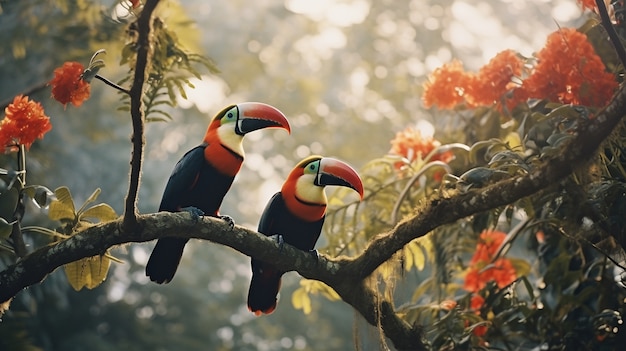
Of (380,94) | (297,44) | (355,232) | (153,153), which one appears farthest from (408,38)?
(355,232)

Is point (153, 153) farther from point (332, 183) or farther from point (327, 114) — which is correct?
point (332, 183)

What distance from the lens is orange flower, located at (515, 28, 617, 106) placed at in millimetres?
3328

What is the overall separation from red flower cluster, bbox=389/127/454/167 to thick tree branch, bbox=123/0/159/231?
2.04 meters

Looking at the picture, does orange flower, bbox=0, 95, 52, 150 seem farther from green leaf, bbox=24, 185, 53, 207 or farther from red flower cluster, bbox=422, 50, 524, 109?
red flower cluster, bbox=422, 50, 524, 109

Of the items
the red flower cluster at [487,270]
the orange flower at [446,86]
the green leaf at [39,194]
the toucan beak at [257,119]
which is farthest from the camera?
the red flower cluster at [487,270]

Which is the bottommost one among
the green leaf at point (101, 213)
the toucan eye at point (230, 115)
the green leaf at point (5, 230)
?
the green leaf at point (5, 230)

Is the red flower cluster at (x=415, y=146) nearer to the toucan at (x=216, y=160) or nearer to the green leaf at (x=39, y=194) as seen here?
the toucan at (x=216, y=160)

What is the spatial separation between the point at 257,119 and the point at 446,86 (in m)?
1.09

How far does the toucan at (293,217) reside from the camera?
372cm

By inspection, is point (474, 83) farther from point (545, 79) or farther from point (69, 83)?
point (69, 83)

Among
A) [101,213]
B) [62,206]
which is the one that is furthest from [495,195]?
[62,206]

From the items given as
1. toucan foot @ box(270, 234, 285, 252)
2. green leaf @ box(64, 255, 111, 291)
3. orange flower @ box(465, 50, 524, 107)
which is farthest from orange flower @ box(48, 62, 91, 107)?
orange flower @ box(465, 50, 524, 107)

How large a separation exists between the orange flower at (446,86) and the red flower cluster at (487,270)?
0.80 meters

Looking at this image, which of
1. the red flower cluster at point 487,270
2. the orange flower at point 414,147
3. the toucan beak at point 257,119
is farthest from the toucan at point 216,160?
the red flower cluster at point 487,270
